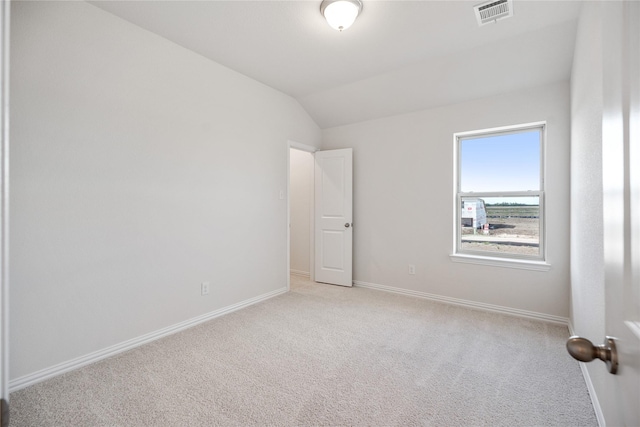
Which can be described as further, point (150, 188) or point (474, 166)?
point (474, 166)

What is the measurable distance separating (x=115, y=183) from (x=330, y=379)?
2.26m

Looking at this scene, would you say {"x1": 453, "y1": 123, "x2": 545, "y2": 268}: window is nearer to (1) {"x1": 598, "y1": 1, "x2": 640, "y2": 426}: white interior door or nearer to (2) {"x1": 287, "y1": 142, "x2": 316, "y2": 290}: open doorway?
(2) {"x1": 287, "y1": 142, "x2": 316, "y2": 290}: open doorway

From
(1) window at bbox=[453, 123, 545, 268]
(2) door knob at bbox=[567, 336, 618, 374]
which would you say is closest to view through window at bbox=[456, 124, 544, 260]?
(1) window at bbox=[453, 123, 545, 268]

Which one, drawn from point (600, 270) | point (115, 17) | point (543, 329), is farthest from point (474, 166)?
point (115, 17)

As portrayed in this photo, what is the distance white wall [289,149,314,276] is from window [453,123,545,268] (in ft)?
7.51

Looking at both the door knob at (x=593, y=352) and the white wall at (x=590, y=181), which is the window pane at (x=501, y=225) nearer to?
the white wall at (x=590, y=181)

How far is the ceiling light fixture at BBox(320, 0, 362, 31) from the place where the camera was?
2137mm

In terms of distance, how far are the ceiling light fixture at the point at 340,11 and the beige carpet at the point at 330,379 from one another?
8.66 ft

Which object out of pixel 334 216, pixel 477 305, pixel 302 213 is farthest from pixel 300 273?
pixel 477 305

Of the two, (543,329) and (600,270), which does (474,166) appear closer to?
(543,329)

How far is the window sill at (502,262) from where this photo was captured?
3057 millimetres

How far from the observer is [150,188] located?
2.59 meters

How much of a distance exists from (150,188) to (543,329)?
3.95 metres

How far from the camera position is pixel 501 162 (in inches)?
135
